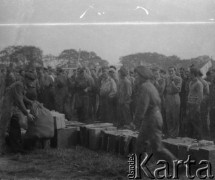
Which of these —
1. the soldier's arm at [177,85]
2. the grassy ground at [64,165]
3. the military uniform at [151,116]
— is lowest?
the grassy ground at [64,165]

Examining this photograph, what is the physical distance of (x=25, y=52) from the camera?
462 cm

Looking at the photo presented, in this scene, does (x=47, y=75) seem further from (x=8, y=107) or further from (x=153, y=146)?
(x=153, y=146)

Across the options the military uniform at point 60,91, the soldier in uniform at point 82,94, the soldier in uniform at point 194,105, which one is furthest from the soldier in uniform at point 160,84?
the military uniform at point 60,91

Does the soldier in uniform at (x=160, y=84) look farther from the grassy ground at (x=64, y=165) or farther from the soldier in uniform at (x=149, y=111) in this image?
the grassy ground at (x=64, y=165)

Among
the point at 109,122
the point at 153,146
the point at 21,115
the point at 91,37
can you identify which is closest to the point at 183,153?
the point at 153,146

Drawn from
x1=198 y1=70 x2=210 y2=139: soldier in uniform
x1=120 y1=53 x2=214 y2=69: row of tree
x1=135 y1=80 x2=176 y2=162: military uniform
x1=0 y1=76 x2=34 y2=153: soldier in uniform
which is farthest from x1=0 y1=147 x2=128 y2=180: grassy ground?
x1=120 y1=53 x2=214 y2=69: row of tree

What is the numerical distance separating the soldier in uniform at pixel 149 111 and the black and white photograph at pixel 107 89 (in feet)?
0.04

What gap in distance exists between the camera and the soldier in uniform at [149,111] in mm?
4328

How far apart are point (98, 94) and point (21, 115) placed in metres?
1.05

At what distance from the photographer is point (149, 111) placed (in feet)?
14.3

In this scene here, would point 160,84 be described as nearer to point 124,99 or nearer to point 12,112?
point 124,99

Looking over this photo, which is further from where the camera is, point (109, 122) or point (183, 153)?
point (109, 122)

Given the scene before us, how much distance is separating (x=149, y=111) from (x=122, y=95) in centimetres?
43

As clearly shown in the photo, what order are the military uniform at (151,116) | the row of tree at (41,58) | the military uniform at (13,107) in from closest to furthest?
the military uniform at (151,116), the row of tree at (41,58), the military uniform at (13,107)
